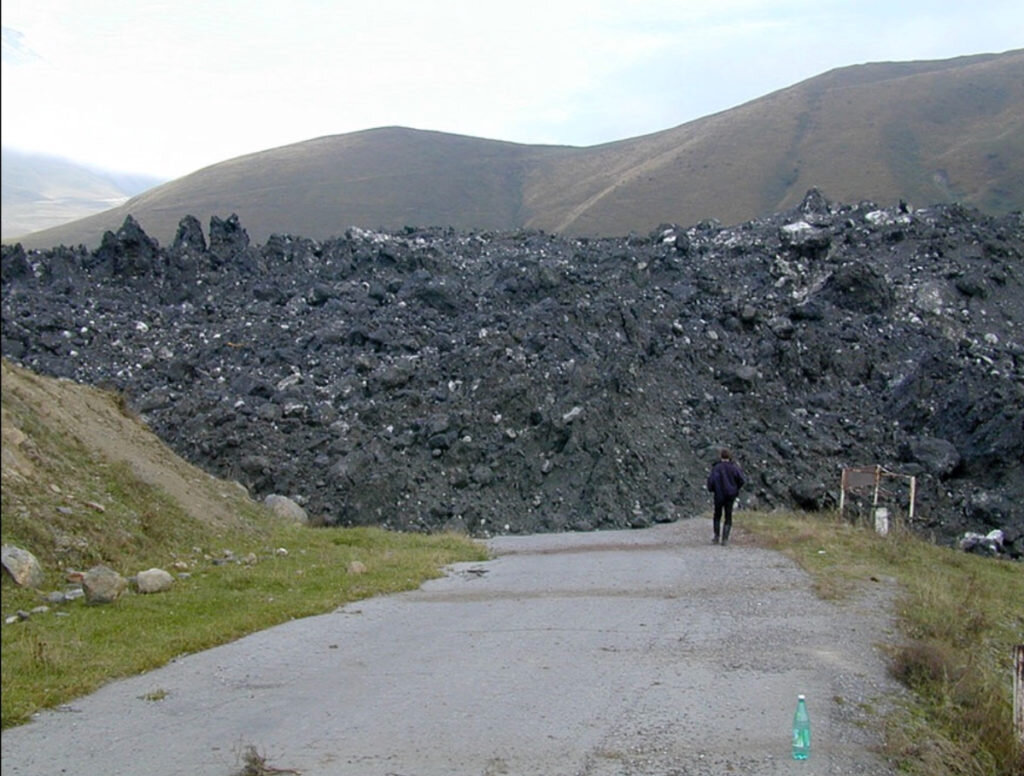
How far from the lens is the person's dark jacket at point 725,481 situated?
15.8 m

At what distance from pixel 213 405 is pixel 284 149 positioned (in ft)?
357

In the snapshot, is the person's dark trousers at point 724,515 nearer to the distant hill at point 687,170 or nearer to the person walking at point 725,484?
the person walking at point 725,484

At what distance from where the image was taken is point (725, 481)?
51.6ft

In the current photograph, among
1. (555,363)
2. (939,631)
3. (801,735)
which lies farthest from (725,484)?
(801,735)

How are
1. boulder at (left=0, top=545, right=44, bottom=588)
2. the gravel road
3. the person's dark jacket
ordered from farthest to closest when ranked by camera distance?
1. the person's dark jacket
2. boulder at (left=0, top=545, right=44, bottom=588)
3. the gravel road

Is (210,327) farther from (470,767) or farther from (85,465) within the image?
(470,767)

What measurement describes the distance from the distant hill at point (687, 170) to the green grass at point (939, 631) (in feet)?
176

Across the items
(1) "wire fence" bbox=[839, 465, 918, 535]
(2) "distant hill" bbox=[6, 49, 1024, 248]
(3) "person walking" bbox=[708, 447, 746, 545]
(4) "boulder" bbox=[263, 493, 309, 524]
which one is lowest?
(1) "wire fence" bbox=[839, 465, 918, 535]

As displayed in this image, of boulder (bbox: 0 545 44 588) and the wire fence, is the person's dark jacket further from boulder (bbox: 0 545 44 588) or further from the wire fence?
boulder (bbox: 0 545 44 588)

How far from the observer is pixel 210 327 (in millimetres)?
28219

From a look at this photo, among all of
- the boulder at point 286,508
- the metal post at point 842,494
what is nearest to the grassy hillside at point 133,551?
the boulder at point 286,508

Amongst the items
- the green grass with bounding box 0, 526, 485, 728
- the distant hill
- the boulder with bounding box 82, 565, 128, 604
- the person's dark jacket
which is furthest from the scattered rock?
the distant hill

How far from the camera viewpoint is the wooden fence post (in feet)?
22.0

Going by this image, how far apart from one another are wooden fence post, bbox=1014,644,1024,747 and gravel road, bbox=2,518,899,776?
2.82ft
